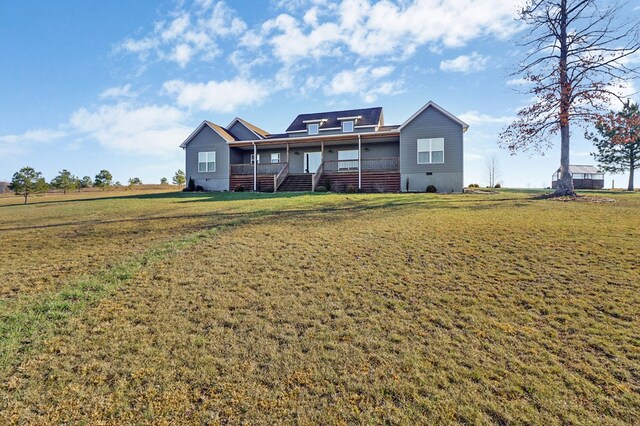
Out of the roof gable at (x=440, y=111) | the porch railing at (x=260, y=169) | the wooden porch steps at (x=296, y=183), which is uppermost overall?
the roof gable at (x=440, y=111)

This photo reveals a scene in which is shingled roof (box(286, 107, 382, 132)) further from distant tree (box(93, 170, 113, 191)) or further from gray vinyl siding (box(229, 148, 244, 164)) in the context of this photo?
distant tree (box(93, 170, 113, 191))

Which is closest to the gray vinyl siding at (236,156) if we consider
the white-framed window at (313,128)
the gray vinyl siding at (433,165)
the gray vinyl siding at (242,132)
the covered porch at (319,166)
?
the covered porch at (319,166)

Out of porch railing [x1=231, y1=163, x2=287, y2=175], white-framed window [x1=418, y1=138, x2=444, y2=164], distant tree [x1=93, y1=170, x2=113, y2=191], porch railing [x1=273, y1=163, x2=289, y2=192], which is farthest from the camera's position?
distant tree [x1=93, y1=170, x2=113, y2=191]

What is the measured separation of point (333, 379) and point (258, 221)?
7796mm

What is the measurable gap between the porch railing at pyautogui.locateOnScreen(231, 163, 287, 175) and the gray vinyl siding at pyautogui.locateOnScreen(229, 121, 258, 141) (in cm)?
415

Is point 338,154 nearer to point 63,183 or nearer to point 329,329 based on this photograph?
point 329,329

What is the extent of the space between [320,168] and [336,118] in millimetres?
7581

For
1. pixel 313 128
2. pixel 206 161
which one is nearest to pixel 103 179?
pixel 206 161

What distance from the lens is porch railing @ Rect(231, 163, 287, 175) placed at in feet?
86.0

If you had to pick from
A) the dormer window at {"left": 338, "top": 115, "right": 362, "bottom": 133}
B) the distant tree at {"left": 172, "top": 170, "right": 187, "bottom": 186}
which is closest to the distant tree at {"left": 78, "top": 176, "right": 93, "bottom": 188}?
the distant tree at {"left": 172, "top": 170, "right": 187, "bottom": 186}

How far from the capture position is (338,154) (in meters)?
26.8

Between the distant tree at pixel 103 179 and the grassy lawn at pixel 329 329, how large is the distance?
48.3 m

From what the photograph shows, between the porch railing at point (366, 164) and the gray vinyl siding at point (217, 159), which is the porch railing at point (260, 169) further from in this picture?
the porch railing at point (366, 164)

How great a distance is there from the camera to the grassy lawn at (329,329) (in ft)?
10.2
